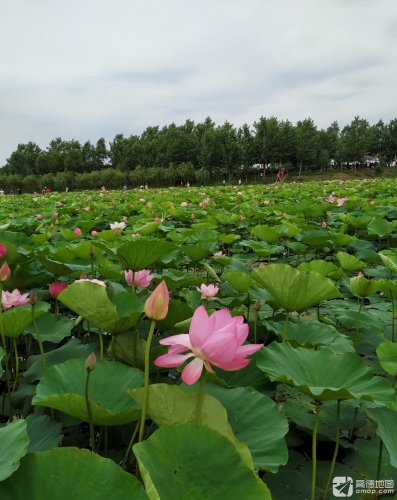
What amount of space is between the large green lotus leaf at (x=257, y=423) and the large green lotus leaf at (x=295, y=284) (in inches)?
16.2

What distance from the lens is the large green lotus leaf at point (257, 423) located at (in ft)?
1.99

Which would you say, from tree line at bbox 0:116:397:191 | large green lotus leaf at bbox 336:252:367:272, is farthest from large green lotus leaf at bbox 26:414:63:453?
tree line at bbox 0:116:397:191

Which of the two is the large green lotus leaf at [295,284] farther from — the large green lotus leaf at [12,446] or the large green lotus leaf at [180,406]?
the large green lotus leaf at [12,446]

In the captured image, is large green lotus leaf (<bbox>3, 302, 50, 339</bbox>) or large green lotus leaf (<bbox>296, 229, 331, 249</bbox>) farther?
large green lotus leaf (<bbox>296, 229, 331, 249</bbox>)

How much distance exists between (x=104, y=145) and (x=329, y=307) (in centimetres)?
5148

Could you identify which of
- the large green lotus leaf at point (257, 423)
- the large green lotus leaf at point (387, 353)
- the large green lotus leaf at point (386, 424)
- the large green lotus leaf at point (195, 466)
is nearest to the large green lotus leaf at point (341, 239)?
the large green lotus leaf at point (387, 353)

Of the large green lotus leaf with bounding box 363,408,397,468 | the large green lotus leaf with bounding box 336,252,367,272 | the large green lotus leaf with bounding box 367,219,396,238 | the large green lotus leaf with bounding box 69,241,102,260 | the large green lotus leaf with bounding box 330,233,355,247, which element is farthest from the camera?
the large green lotus leaf with bounding box 367,219,396,238

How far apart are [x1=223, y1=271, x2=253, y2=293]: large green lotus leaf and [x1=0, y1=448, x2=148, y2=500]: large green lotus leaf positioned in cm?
97

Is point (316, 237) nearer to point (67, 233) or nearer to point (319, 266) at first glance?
point (319, 266)

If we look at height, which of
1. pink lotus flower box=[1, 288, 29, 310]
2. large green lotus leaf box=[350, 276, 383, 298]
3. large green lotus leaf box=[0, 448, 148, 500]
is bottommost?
large green lotus leaf box=[350, 276, 383, 298]

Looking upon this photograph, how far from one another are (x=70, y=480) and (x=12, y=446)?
0.12 m

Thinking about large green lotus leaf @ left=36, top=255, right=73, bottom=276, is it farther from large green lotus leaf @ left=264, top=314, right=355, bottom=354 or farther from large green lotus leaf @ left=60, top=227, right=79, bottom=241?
large green lotus leaf @ left=60, top=227, right=79, bottom=241

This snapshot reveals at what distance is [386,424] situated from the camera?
0.71 m

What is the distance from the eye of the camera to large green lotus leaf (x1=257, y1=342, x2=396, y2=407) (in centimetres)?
77
